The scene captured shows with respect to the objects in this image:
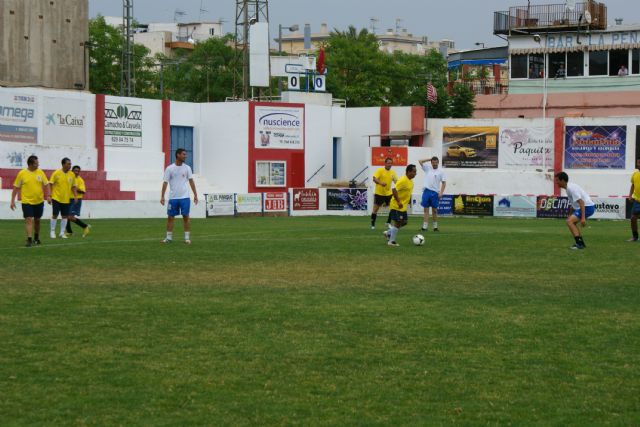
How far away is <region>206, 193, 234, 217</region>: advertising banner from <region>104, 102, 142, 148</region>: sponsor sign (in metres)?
8.32

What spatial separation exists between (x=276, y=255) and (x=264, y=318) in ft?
27.9

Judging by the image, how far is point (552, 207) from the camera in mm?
44844

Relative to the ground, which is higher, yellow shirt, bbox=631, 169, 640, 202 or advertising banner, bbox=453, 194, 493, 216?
yellow shirt, bbox=631, 169, 640, 202

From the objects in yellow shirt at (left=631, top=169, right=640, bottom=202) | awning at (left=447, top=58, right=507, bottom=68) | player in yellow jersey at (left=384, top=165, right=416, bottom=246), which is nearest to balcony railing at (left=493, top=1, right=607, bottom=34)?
awning at (left=447, top=58, right=507, bottom=68)

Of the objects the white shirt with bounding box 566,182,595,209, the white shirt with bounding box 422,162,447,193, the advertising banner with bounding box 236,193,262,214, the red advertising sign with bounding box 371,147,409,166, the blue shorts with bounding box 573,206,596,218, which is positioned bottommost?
the advertising banner with bounding box 236,193,262,214

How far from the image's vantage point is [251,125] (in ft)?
181

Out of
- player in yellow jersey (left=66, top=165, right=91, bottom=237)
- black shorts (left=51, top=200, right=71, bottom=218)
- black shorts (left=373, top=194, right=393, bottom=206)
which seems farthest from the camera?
black shorts (left=373, top=194, right=393, bottom=206)

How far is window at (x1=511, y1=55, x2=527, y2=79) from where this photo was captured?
229 ft

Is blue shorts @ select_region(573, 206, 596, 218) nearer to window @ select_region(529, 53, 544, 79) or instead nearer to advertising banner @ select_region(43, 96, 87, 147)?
advertising banner @ select_region(43, 96, 87, 147)

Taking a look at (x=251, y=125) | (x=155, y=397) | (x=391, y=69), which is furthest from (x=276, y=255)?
(x=391, y=69)

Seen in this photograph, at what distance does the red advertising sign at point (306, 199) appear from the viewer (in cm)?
4747

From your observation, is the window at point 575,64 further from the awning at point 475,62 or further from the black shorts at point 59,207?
the black shorts at point 59,207

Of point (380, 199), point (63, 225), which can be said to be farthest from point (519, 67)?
point (63, 225)

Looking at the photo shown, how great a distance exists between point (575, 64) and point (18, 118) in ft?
119
